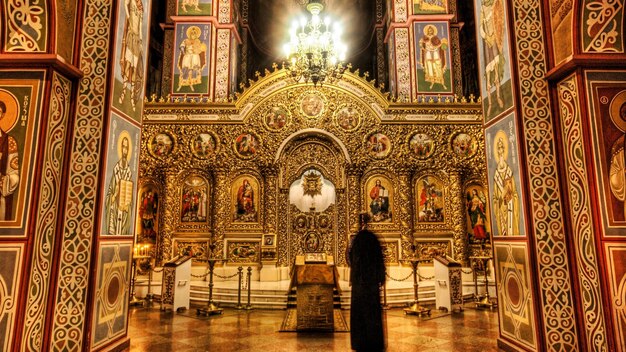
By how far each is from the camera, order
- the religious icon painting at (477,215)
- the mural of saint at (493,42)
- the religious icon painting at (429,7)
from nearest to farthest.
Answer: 1. the mural of saint at (493,42)
2. the religious icon painting at (477,215)
3. the religious icon painting at (429,7)

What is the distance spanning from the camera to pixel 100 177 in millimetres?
4484

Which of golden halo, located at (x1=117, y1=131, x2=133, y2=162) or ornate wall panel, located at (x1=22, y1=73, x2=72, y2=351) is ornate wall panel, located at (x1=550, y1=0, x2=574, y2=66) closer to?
golden halo, located at (x1=117, y1=131, x2=133, y2=162)

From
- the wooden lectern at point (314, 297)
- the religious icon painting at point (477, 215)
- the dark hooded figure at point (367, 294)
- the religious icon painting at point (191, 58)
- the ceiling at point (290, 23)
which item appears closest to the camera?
the dark hooded figure at point (367, 294)

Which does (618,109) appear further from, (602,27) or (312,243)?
(312,243)

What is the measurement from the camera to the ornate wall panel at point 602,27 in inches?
169

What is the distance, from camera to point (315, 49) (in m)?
8.58

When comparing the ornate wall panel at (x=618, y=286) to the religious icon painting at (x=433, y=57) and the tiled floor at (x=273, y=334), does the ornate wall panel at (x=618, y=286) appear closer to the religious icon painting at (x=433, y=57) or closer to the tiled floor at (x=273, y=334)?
the tiled floor at (x=273, y=334)

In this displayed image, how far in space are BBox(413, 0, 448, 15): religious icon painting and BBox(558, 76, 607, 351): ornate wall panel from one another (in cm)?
966

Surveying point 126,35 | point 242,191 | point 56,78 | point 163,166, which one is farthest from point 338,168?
point 56,78

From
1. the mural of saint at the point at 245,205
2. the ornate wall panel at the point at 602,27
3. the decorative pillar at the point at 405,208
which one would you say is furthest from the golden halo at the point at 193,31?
the ornate wall panel at the point at 602,27

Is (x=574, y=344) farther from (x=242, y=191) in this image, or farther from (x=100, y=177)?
(x=242, y=191)

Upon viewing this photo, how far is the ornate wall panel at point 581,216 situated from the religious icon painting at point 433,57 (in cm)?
817

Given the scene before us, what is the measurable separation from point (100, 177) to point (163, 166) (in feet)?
21.7

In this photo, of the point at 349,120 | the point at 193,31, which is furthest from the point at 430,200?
the point at 193,31
